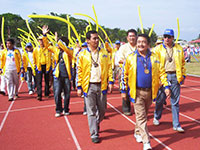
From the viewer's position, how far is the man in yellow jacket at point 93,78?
12.2 feet

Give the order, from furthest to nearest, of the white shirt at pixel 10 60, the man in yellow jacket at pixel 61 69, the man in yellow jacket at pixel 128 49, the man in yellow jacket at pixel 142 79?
the white shirt at pixel 10 60 → the man in yellow jacket at pixel 61 69 → the man in yellow jacket at pixel 128 49 → the man in yellow jacket at pixel 142 79

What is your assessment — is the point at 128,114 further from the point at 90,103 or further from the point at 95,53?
the point at 95,53

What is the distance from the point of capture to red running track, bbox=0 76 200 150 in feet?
11.8

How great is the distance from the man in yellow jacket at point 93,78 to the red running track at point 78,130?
48 cm

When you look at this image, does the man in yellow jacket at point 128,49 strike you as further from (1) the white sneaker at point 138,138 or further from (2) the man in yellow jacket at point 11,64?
(2) the man in yellow jacket at point 11,64

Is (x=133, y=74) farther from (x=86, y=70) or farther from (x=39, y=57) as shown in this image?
(x=39, y=57)

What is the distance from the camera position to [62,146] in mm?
3594

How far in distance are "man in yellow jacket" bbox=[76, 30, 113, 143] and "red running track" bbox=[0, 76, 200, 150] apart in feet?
1.56

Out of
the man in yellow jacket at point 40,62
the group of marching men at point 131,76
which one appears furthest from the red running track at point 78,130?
the man in yellow jacket at point 40,62

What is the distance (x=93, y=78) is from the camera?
373cm

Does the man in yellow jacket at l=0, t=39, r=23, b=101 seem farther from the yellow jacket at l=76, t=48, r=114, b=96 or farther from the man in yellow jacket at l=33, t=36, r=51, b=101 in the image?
the yellow jacket at l=76, t=48, r=114, b=96

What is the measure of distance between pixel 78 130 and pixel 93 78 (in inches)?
53.3

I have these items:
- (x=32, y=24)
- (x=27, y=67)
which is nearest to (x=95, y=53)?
(x=27, y=67)

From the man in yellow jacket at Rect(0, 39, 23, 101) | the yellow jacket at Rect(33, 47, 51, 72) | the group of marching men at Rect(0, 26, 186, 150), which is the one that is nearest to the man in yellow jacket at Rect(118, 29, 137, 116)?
the group of marching men at Rect(0, 26, 186, 150)
